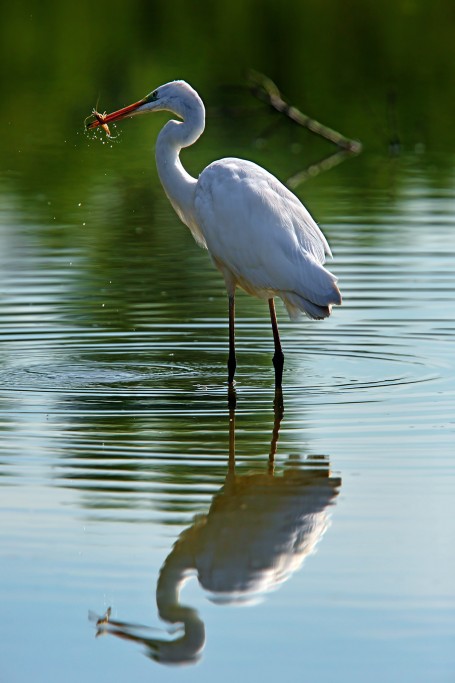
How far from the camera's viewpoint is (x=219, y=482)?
6.67 m

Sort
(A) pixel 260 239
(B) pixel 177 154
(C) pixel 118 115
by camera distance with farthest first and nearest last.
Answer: (C) pixel 118 115 → (B) pixel 177 154 → (A) pixel 260 239

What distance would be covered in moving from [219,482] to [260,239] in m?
2.69

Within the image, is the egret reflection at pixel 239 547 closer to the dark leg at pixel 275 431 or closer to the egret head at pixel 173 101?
the dark leg at pixel 275 431

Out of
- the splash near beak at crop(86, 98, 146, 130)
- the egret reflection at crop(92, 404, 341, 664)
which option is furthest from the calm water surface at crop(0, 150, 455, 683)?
the splash near beak at crop(86, 98, 146, 130)

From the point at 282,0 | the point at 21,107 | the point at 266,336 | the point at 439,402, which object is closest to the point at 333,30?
the point at 282,0

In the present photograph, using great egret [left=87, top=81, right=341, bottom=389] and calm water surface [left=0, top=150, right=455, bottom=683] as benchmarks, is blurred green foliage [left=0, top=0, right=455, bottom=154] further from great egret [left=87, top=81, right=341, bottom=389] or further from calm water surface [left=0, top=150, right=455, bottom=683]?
great egret [left=87, top=81, right=341, bottom=389]

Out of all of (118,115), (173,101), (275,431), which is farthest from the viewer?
(118,115)

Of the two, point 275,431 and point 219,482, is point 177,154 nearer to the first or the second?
point 275,431

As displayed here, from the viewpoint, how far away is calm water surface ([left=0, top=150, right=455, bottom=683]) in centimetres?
473

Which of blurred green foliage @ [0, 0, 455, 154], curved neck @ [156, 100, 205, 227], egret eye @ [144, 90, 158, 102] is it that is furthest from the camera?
blurred green foliage @ [0, 0, 455, 154]

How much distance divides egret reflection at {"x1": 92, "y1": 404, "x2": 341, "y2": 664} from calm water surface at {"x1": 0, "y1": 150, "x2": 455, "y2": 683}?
1 centimetres

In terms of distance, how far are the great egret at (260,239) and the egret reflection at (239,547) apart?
2019 millimetres

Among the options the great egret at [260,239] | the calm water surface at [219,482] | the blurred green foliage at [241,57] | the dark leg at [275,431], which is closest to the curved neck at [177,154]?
the great egret at [260,239]

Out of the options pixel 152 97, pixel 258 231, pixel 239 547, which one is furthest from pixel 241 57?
pixel 239 547
